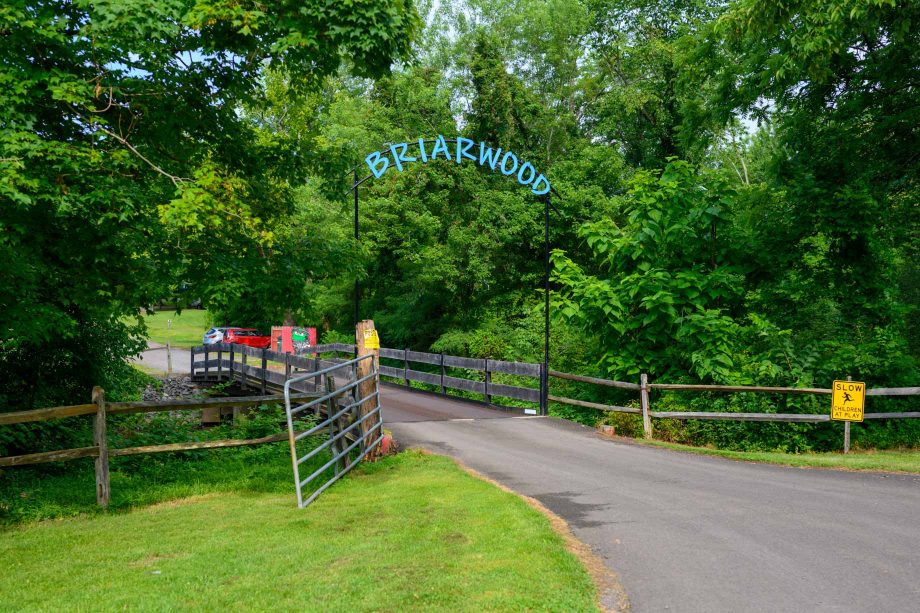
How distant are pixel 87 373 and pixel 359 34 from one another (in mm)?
9734

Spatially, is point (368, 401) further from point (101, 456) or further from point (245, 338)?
point (245, 338)

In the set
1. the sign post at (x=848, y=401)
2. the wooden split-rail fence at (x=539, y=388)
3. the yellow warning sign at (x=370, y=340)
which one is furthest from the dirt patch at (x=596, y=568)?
the sign post at (x=848, y=401)

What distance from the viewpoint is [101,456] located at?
9234 millimetres

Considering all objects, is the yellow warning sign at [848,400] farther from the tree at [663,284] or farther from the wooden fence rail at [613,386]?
the tree at [663,284]

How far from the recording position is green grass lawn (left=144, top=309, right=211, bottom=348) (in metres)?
57.2

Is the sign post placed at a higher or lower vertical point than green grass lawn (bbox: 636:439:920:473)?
higher

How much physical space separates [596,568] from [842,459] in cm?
772

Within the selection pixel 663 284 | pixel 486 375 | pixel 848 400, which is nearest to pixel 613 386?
pixel 663 284

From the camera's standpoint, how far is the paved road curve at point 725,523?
19.6 feet

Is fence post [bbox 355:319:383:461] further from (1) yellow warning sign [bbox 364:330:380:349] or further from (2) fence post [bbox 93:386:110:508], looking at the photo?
(2) fence post [bbox 93:386:110:508]

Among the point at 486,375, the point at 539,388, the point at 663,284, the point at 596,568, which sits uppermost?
the point at 663,284

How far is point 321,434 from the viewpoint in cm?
Result: 1466

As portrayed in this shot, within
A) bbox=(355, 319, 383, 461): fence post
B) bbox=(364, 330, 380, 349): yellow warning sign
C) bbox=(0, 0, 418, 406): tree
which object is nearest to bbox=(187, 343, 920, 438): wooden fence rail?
bbox=(364, 330, 380, 349): yellow warning sign

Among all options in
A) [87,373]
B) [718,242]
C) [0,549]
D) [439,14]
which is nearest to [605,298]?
[718,242]
